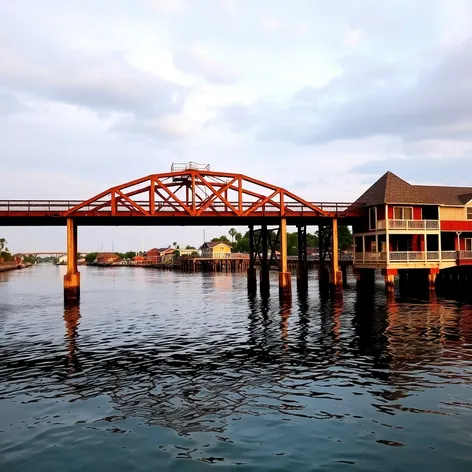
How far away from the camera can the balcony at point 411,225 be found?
43.8m

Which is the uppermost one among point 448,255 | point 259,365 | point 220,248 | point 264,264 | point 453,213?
point 453,213

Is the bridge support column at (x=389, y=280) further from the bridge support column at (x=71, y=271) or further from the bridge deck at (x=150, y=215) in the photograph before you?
the bridge support column at (x=71, y=271)

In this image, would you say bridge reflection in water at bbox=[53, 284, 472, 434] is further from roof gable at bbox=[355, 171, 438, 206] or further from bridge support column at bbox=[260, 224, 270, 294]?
bridge support column at bbox=[260, 224, 270, 294]

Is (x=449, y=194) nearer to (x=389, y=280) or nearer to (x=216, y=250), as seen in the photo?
(x=389, y=280)

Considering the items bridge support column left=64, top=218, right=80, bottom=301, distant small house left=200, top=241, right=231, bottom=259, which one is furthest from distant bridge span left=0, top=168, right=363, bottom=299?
distant small house left=200, top=241, right=231, bottom=259

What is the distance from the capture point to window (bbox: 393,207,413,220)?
44.4 m

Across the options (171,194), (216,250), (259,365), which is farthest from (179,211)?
(216,250)

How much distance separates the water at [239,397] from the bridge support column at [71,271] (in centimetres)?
1217

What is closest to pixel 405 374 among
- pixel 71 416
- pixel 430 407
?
pixel 430 407

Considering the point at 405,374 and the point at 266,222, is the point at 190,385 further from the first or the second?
the point at 266,222

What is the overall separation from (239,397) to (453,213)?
42.0 m

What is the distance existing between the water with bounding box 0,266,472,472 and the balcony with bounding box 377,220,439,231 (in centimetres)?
1740

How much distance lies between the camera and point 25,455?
995 cm

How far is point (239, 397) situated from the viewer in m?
13.7
